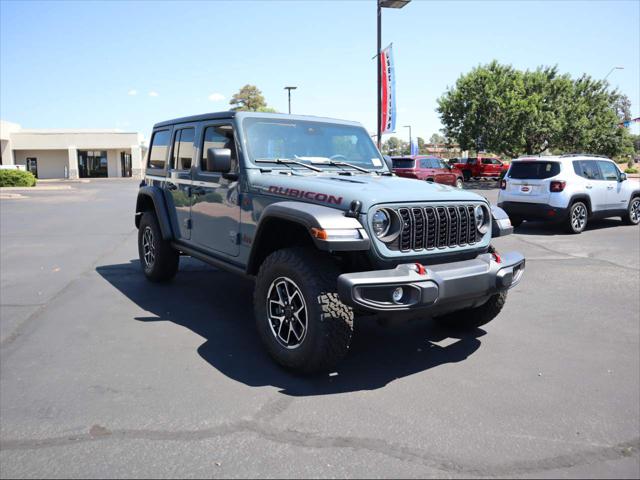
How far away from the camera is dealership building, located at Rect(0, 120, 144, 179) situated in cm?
4803

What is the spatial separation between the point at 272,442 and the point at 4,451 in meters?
1.44

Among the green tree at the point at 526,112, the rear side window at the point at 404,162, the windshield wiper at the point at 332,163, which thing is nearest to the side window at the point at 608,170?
the windshield wiper at the point at 332,163

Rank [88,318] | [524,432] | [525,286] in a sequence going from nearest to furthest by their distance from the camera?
1. [524,432]
2. [88,318]
3. [525,286]

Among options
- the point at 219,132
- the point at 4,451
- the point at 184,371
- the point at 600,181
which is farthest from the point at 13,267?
the point at 600,181

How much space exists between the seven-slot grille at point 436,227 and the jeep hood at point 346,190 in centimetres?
8

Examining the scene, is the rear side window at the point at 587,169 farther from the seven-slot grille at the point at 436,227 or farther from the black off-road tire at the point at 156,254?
the black off-road tire at the point at 156,254

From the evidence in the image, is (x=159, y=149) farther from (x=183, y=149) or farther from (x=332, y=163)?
(x=332, y=163)

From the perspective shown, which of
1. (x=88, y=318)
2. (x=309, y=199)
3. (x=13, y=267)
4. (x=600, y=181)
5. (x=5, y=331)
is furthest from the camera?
(x=600, y=181)

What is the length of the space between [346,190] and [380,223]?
0.35m

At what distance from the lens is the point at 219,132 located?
502cm

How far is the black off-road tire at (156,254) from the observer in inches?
249

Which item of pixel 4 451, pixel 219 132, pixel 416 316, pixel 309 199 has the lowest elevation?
pixel 4 451

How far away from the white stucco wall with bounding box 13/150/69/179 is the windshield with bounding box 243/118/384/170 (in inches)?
2025

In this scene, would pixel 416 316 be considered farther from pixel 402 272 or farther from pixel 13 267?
pixel 13 267
